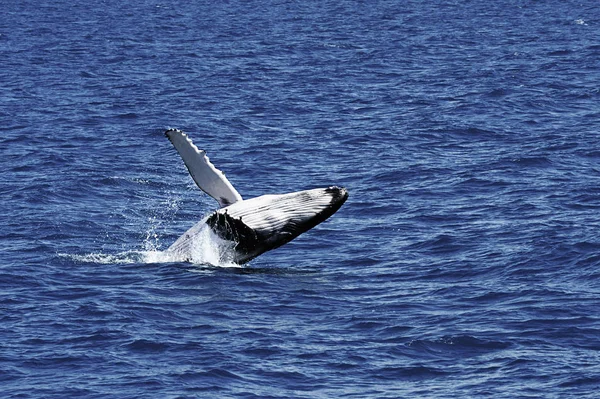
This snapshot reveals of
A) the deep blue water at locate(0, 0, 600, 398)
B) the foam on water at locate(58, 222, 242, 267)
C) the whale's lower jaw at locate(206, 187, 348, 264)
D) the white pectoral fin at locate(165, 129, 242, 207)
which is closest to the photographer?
the deep blue water at locate(0, 0, 600, 398)

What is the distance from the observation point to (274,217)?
26.5 meters

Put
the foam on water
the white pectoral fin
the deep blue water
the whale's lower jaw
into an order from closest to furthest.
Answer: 1. the deep blue water
2. the whale's lower jaw
3. the white pectoral fin
4. the foam on water

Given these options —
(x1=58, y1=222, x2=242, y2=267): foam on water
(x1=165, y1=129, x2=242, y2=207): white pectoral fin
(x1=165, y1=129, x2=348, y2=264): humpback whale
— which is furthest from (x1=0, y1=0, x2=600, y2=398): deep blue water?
(x1=165, y1=129, x2=242, y2=207): white pectoral fin

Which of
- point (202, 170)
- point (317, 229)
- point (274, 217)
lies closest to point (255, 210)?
point (274, 217)

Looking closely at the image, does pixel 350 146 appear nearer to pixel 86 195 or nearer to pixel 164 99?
pixel 86 195

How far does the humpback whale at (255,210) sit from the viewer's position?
2634 centimetres

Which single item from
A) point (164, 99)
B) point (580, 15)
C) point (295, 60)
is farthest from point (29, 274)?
point (580, 15)

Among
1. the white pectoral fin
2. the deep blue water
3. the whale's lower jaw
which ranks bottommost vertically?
the deep blue water

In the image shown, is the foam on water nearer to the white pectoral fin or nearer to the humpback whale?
the humpback whale

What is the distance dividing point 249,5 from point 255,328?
344ft

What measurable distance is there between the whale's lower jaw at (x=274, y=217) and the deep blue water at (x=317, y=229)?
1.33 metres

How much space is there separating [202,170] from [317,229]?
325 inches

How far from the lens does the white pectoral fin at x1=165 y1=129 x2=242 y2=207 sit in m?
26.5

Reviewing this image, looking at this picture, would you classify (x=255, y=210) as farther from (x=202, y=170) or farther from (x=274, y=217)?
(x=202, y=170)
